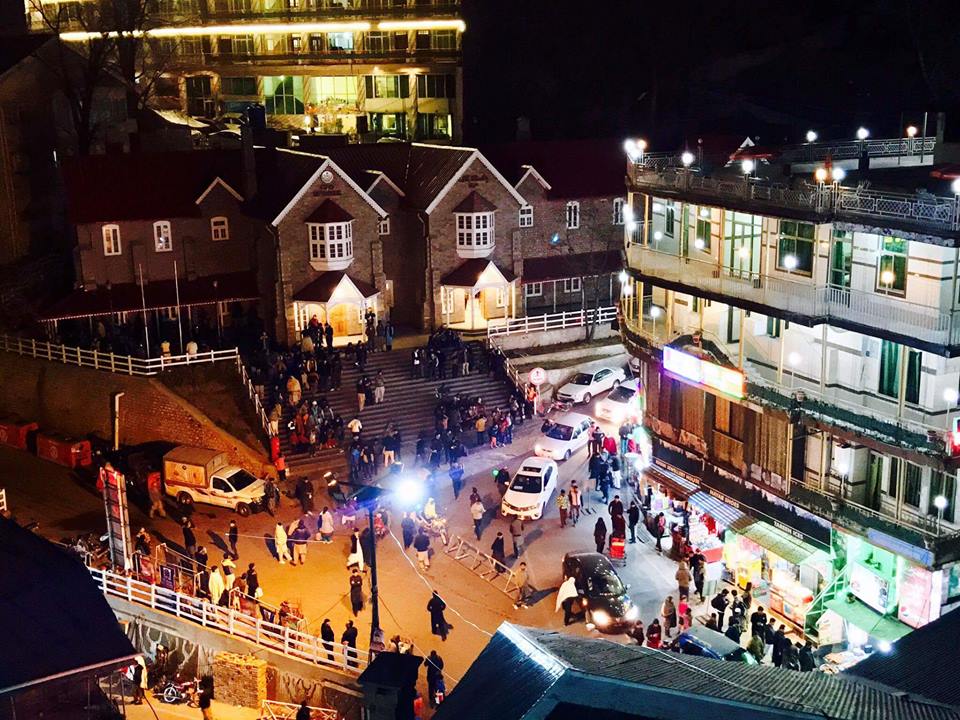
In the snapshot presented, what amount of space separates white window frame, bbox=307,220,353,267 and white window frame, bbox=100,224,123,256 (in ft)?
24.2

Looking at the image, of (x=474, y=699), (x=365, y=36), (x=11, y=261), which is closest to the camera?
(x=474, y=699)

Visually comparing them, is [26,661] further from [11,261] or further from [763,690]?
[11,261]

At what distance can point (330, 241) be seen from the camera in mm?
43344

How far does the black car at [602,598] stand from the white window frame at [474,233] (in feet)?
65.3

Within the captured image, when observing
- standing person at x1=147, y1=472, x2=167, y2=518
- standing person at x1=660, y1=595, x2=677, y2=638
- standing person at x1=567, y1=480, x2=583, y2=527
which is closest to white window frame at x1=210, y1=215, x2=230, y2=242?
standing person at x1=147, y1=472, x2=167, y2=518

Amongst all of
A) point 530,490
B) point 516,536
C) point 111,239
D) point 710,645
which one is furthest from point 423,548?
point 111,239

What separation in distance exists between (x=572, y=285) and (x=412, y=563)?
21.4 metres

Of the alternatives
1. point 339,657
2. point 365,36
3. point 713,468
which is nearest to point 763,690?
point 339,657

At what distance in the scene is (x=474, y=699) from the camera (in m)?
15.3

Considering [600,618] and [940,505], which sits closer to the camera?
[940,505]

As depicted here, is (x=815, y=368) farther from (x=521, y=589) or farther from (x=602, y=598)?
(x=521, y=589)

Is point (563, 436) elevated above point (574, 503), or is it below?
above

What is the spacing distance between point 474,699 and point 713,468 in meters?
17.1

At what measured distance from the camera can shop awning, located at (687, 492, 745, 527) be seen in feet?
98.2
